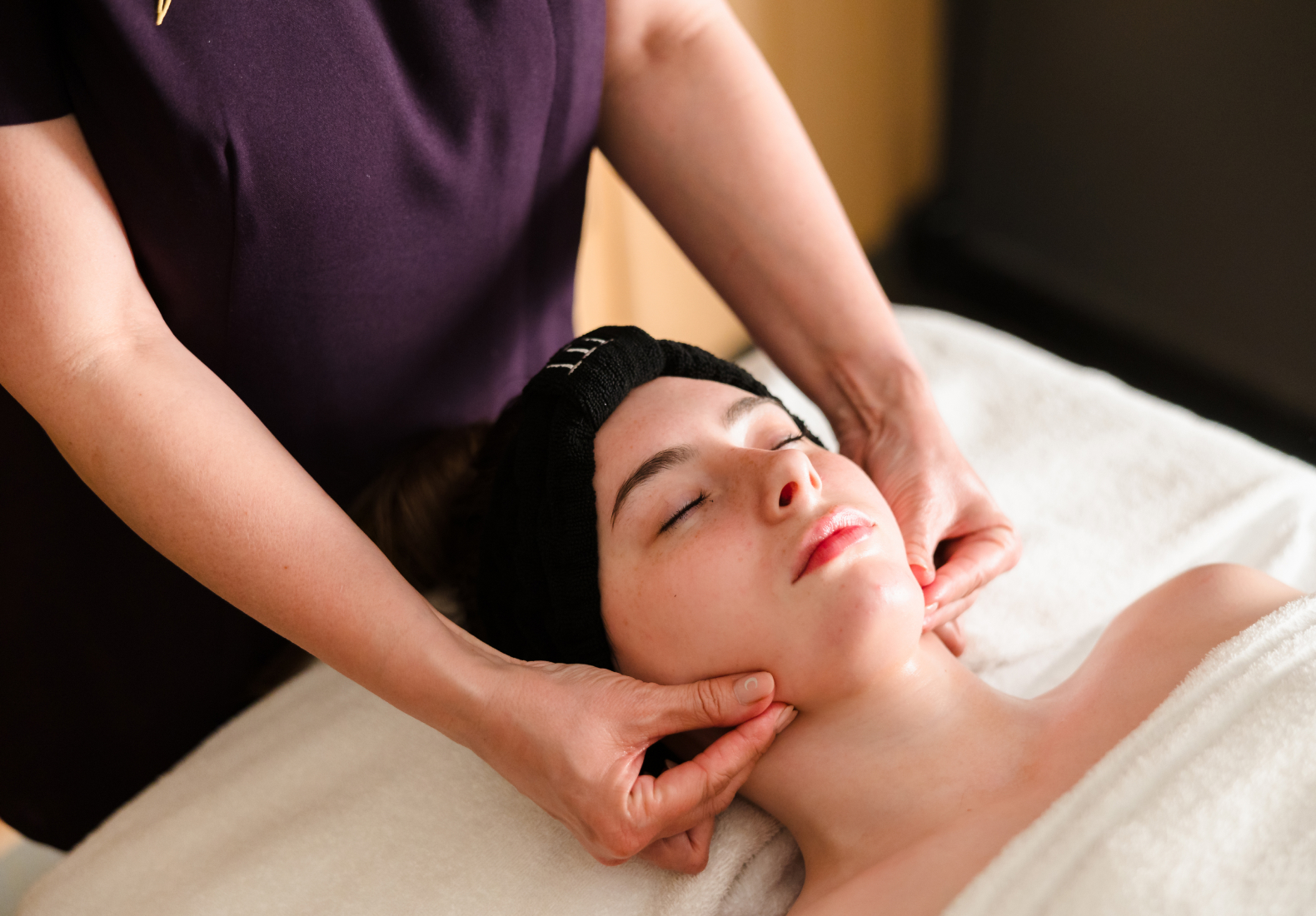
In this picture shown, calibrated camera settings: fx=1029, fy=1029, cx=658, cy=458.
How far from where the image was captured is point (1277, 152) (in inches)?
90.7

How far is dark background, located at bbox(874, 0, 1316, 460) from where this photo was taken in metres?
2.31

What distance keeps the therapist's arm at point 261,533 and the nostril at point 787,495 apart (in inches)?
6.6

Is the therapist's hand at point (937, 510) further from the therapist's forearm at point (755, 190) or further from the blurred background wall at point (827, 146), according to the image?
the blurred background wall at point (827, 146)

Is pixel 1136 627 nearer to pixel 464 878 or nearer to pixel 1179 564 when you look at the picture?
pixel 1179 564

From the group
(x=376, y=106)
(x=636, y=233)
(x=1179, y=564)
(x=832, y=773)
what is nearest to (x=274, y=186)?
(x=376, y=106)

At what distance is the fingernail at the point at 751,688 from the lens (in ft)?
→ 3.13

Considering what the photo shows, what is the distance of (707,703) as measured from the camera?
37.3 inches

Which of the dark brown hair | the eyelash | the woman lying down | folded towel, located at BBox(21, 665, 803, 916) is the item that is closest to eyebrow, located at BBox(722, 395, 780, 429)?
the woman lying down

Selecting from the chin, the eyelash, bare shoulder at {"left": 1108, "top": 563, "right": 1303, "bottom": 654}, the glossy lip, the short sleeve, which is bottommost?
bare shoulder at {"left": 1108, "top": 563, "right": 1303, "bottom": 654}

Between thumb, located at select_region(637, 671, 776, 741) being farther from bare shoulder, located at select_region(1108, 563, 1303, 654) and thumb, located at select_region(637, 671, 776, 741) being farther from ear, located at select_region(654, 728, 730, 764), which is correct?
bare shoulder, located at select_region(1108, 563, 1303, 654)

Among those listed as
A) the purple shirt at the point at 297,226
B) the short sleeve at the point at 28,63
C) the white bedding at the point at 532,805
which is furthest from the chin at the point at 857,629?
the short sleeve at the point at 28,63

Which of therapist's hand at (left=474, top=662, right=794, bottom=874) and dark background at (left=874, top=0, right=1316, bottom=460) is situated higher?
therapist's hand at (left=474, top=662, right=794, bottom=874)

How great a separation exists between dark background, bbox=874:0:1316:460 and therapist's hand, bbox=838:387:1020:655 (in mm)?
1601

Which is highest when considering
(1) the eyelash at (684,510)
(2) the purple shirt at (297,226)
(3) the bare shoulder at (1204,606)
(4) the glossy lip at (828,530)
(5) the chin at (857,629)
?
(2) the purple shirt at (297,226)
